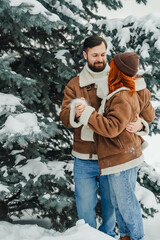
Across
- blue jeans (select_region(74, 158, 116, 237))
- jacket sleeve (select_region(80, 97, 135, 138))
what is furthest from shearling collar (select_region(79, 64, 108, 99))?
blue jeans (select_region(74, 158, 116, 237))

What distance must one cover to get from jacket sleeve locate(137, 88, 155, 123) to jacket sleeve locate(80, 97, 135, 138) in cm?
34

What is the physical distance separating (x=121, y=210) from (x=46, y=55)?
221 centimetres

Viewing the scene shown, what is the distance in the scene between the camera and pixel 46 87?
3.59 meters

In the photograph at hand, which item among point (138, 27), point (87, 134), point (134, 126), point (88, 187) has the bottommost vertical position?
point (88, 187)

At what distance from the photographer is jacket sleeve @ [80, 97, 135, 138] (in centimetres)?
203

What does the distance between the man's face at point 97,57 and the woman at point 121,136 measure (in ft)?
1.01

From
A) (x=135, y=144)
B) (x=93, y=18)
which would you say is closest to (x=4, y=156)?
(x=135, y=144)

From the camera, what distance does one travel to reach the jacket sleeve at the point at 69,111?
7.32 feet

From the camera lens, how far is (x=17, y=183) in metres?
2.84

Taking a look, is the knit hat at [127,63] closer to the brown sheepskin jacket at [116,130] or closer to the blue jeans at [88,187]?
the brown sheepskin jacket at [116,130]

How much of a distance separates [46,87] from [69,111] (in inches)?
52.6

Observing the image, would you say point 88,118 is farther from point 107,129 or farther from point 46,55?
point 46,55

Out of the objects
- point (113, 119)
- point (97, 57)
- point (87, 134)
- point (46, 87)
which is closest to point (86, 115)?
point (113, 119)

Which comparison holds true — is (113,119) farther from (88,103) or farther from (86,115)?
(88,103)
